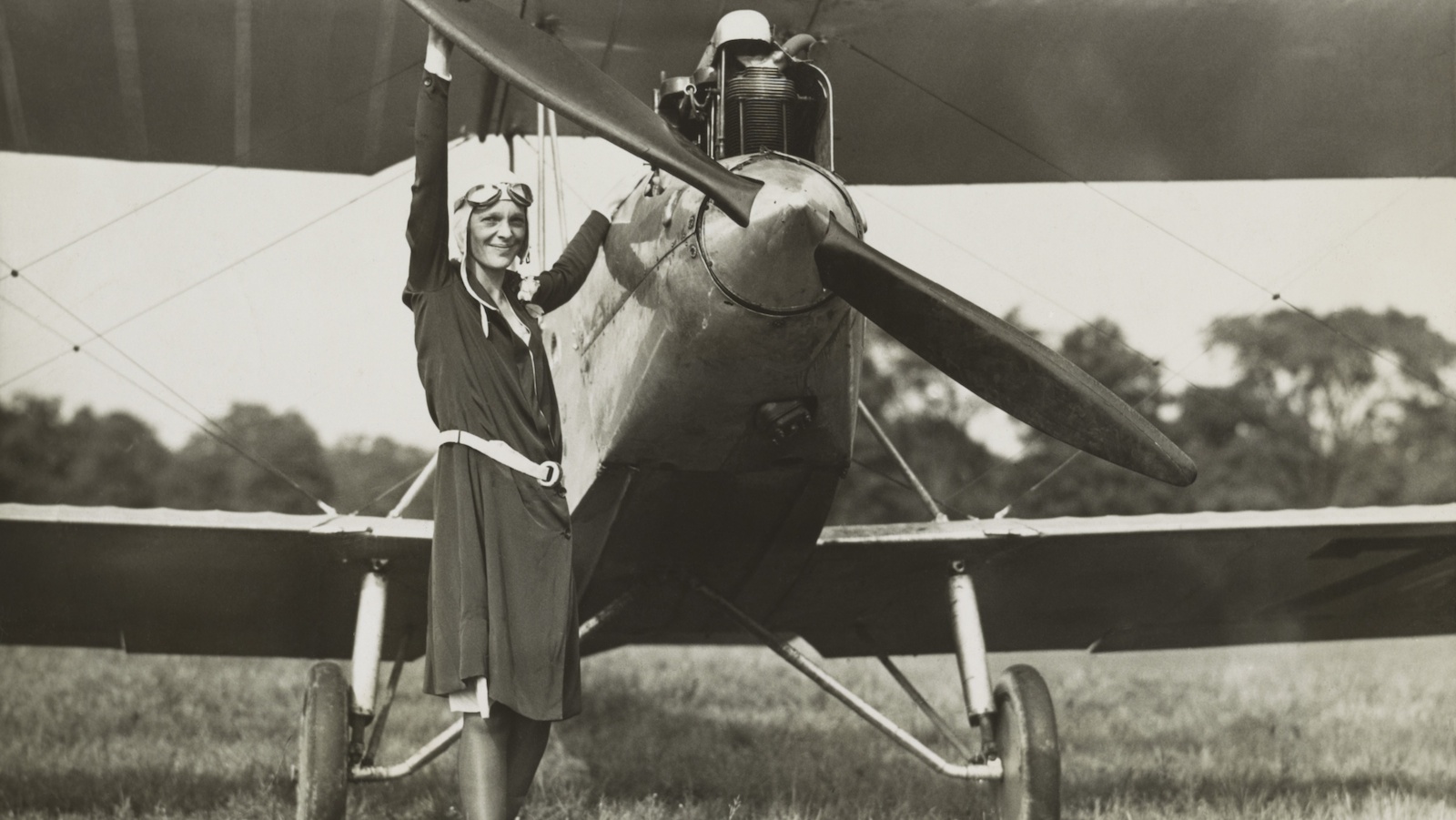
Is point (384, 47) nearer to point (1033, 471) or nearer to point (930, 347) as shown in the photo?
point (930, 347)

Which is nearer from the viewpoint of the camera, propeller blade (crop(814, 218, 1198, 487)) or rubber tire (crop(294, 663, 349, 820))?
propeller blade (crop(814, 218, 1198, 487))

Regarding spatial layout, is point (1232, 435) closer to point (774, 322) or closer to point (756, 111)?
point (756, 111)

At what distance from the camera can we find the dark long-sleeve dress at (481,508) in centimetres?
292

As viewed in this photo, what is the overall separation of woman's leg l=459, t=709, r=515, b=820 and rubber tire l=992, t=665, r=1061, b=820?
7.26ft

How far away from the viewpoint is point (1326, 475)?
24.0m

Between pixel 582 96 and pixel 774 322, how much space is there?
747mm

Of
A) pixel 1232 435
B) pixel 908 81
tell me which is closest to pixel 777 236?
pixel 908 81

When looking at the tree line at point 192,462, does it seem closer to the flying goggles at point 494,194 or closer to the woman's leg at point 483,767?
the flying goggles at point 494,194

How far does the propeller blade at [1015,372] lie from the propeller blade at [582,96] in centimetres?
43

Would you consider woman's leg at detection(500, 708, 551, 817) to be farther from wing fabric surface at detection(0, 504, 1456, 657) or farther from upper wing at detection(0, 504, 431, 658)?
upper wing at detection(0, 504, 431, 658)

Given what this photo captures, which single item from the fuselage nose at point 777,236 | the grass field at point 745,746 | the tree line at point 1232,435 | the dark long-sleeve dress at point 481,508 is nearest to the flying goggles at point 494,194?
the dark long-sleeve dress at point 481,508

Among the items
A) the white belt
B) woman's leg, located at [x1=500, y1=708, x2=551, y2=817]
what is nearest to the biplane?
the white belt

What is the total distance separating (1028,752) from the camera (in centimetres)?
460

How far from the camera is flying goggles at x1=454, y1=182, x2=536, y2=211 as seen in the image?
124 inches
